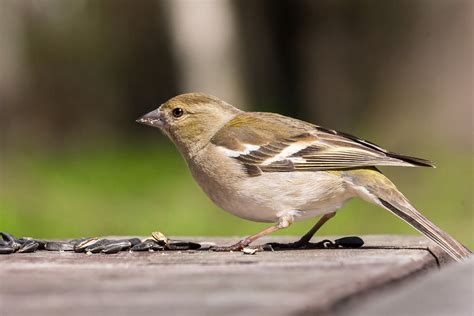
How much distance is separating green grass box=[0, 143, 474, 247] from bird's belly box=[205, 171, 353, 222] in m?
4.27

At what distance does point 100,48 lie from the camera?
24422 millimetres

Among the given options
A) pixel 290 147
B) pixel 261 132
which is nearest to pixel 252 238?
pixel 290 147

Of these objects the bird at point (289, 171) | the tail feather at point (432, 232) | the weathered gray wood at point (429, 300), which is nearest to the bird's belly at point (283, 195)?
the bird at point (289, 171)

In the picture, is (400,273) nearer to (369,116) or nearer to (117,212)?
(117,212)

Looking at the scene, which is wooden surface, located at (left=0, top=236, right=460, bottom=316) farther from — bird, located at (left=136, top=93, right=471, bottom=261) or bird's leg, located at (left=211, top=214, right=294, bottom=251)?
bird, located at (left=136, top=93, right=471, bottom=261)

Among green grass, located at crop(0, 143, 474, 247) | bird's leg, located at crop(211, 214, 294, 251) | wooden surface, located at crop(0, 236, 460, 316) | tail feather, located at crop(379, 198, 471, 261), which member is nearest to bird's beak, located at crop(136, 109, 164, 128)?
bird's leg, located at crop(211, 214, 294, 251)

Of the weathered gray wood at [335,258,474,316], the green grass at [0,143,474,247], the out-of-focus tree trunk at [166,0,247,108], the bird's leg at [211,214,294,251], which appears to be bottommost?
the green grass at [0,143,474,247]

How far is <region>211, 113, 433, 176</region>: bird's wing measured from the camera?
20.2 ft

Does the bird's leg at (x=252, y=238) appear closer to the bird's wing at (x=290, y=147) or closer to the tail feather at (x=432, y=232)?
the bird's wing at (x=290, y=147)

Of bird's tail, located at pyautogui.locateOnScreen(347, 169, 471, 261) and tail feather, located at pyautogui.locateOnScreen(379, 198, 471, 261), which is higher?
bird's tail, located at pyautogui.locateOnScreen(347, 169, 471, 261)

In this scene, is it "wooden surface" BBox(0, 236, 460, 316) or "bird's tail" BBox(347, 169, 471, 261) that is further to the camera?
"bird's tail" BBox(347, 169, 471, 261)

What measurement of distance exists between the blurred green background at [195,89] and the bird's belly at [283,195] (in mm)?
4336

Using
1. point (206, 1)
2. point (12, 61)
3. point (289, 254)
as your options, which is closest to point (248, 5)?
point (206, 1)

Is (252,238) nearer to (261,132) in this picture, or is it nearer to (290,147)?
(290,147)
